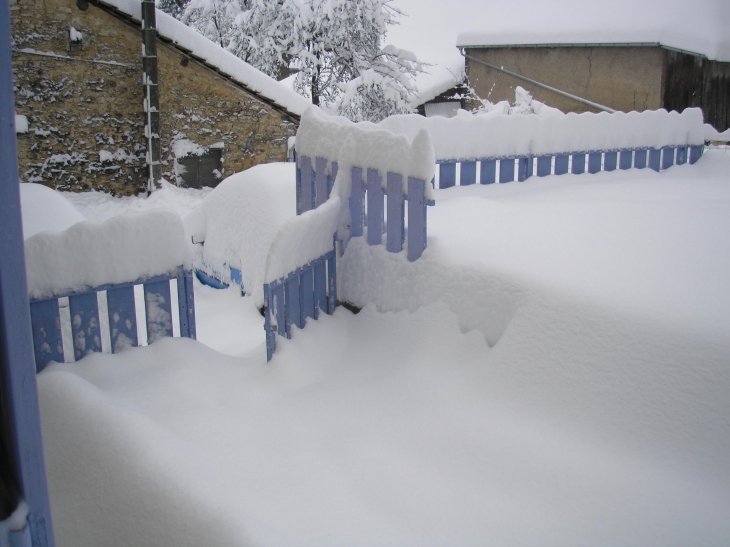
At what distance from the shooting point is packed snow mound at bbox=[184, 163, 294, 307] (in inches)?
240

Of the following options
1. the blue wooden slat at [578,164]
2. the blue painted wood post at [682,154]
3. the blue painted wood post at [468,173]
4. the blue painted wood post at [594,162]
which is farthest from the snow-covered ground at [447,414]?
the blue painted wood post at [682,154]

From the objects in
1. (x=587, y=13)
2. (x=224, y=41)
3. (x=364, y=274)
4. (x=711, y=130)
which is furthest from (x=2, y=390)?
(x=224, y=41)

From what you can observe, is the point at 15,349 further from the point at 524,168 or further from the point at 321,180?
the point at 524,168

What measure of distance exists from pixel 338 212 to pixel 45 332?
2037mm

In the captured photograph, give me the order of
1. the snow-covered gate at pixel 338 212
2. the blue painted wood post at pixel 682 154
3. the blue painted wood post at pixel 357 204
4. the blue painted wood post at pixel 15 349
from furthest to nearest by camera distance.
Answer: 1. the blue painted wood post at pixel 682 154
2. the blue painted wood post at pixel 357 204
3. the snow-covered gate at pixel 338 212
4. the blue painted wood post at pixel 15 349

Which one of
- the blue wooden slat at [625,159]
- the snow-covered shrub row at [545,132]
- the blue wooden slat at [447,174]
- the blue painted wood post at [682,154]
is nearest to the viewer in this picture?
the snow-covered shrub row at [545,132]

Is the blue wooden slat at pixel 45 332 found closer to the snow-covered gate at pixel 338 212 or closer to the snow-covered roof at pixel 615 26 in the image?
the snow-covered gate at pixel 338 212

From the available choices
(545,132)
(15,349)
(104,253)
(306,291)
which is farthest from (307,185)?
(15,349)

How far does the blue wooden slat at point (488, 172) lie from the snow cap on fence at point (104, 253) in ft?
12.0

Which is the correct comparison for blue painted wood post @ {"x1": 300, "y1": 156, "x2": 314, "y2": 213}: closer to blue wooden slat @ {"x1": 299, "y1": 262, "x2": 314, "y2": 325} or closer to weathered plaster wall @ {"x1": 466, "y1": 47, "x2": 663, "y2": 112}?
blue wooden slat @ {"x1": 299, "y1": 262, "x2": 314, "y2": 325}

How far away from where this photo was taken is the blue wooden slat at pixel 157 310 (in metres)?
3.87

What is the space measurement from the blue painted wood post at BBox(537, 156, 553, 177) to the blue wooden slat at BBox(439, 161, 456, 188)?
122cm

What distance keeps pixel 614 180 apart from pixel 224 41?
1641 centimetres

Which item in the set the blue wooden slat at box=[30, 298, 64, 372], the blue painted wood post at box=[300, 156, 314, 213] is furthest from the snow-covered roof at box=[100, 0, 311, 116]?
the blue wooden slat at box=[30, 298, 64, 372]
